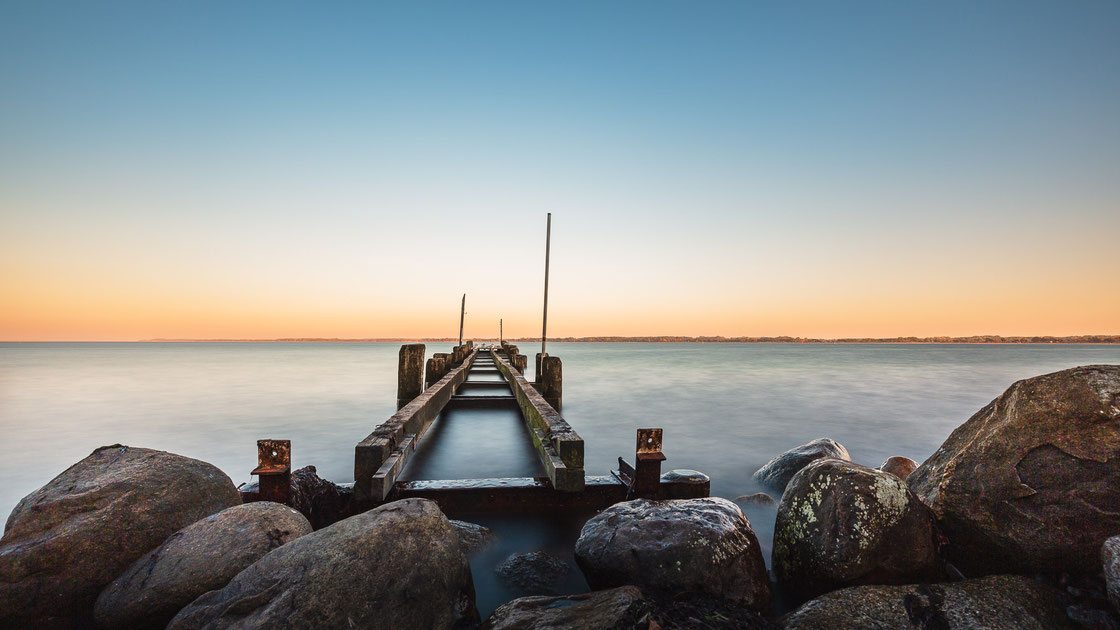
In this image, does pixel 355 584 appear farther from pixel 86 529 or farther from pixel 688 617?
pixel 86 529

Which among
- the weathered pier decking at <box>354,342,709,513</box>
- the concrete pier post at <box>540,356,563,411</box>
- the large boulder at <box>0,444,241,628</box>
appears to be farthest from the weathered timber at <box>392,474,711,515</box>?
the concrete pier post at <box>540,356,563,411</box>

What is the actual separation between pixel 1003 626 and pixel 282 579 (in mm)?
3727

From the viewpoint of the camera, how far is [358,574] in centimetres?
249

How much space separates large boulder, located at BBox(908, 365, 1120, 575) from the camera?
3.04m

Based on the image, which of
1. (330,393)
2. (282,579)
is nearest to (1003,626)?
(282,579)

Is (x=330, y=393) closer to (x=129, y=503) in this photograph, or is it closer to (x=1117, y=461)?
(x=129, y=503)

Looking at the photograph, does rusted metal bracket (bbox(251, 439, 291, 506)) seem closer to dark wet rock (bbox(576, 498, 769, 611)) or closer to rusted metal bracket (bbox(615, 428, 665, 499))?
dark wet rock (bbox(576, 498, 769, 611))

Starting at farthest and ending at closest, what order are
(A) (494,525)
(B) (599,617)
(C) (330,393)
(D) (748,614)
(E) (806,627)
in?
1. (C) (330,393)
2. (A) (494,525)
3. (E) (806,627)
4. (D) (748,614)
5. (B) (599,617)

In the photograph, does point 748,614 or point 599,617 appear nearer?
point 599,617

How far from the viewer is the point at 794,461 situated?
6625 mm

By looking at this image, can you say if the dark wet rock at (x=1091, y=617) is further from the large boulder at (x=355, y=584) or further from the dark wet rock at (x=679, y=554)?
the large boulder at (x=355, y=584)

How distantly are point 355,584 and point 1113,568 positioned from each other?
3.80 m

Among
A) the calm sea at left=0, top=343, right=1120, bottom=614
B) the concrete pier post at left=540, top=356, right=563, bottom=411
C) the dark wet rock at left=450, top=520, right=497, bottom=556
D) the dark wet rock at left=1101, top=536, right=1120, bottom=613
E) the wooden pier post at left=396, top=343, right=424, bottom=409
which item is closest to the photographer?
the dark wet rock at left=1101, top=536, right=1120, bottom=613

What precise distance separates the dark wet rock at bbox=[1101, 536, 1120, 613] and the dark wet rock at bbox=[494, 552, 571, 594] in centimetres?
309
